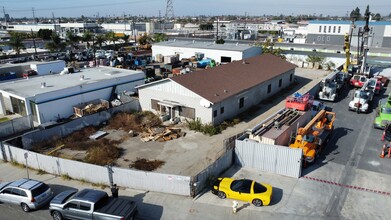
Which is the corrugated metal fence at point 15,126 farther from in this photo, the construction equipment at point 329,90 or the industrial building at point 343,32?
the industrial building at point 343,32

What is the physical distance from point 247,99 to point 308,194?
14.6 meters

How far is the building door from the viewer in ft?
89.5

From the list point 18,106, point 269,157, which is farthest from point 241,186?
point 18,106

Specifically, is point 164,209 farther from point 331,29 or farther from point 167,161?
point 331,29

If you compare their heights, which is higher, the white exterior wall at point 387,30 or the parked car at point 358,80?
the white exterior wall at point 387,30

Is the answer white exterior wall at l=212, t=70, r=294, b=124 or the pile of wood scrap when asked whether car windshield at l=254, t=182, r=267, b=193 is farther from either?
white exterior wall at l=212, t=70, r=294, b=124

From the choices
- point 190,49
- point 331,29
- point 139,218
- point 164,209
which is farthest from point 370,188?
point 331,29

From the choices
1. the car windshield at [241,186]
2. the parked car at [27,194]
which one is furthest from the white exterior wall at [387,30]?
the parked car at [27,194]

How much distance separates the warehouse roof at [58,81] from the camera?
Result: 1112 inches

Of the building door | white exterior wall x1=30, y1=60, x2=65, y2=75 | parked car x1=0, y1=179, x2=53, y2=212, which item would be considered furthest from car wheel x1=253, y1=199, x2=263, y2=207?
white exterior wall x1=30, y1=60, x2=65, y2=75

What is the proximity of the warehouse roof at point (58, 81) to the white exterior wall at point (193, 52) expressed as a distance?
19.9 m

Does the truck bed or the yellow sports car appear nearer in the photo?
Result: the truck bed

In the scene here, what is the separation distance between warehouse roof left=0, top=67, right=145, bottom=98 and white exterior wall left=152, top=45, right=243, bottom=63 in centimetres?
1987

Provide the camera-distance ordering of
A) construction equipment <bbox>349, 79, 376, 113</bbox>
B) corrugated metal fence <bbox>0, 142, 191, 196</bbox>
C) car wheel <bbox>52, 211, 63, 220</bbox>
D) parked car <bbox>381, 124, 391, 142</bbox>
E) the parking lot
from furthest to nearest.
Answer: construction equipment <bbox>349, 79, 376, 113</bbox>
parked car <bbox>381, 124, 391, 142</bbox>
corrugated metal fence <bbox>0, 142, 191, 196</bbox>
the parking lot
car wheel <bbox>52, 211, 63, 220</bbox>
